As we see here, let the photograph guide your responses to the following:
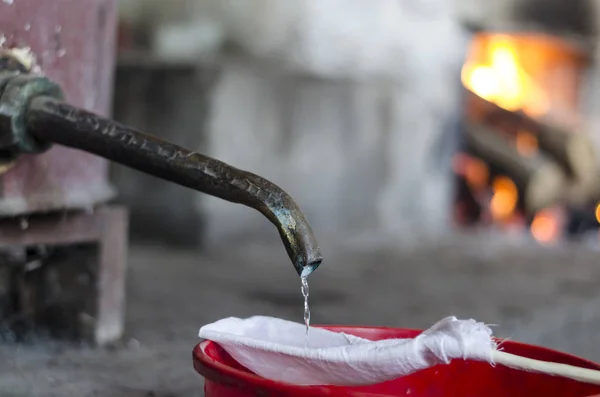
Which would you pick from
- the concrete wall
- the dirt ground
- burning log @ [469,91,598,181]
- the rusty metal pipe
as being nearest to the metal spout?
the rusty metal pipe

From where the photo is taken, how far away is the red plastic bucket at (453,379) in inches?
27.7

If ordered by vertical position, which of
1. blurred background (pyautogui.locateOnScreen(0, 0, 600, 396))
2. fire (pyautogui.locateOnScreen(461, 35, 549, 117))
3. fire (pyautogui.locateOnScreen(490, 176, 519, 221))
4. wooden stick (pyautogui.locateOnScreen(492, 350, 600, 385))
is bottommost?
wooden stick (pyautogui.locateOnScreen(492, 350, 600, 385))

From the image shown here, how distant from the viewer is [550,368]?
0.71 m

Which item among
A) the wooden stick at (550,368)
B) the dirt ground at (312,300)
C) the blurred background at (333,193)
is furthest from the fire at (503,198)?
the wooden stick at (550,368)

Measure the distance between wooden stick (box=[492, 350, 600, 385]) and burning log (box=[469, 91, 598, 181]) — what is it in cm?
387

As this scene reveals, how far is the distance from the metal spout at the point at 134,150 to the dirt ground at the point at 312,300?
311 mm

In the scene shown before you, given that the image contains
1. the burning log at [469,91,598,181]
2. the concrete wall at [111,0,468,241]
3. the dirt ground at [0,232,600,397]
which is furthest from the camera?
the burning log at [469,91,598,181]

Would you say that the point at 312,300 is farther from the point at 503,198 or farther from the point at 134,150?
the point at 503,198

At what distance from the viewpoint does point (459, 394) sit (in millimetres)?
824

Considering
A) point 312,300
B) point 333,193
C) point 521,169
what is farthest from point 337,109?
point 521,169

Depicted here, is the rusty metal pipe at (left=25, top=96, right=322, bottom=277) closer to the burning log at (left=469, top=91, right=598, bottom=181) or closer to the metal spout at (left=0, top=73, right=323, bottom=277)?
the metal spout at (left=0, top=73, right=323, bottom=277)

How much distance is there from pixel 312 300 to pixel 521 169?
98.6 inches

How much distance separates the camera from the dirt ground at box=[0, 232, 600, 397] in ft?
3.66

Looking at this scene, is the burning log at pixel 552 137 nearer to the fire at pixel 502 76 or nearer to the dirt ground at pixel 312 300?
the fire at pixel 502 76
